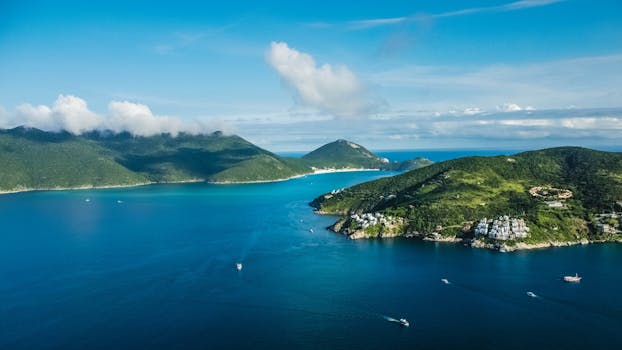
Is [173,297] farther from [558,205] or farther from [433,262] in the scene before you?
[558,205]

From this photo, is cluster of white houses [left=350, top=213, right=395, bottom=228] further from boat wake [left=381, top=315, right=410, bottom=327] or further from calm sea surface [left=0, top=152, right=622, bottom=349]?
boat wake [left=381, top=315, right=410, bottom=327]

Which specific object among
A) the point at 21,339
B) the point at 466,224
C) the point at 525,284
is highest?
the point at 466,224

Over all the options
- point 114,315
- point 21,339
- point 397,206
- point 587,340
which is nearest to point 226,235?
point 397,206

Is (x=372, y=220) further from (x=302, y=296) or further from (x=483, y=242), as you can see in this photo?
(x=302, y=296)

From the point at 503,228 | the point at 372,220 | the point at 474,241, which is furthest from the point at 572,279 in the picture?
the point at 372,220

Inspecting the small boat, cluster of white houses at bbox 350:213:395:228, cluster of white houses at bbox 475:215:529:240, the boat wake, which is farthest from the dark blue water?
cluster of white houses at bbox 350:213:395:228
